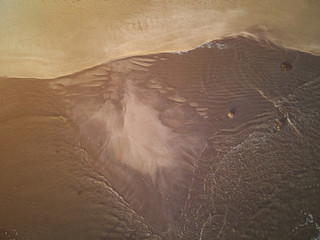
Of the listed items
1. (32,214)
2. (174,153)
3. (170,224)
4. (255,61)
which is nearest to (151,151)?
(174,153)

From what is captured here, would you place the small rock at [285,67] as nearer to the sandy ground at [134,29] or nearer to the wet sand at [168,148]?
the wet sand at [168,148]

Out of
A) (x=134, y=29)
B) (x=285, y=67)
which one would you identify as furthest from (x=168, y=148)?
(x=285, y=67)

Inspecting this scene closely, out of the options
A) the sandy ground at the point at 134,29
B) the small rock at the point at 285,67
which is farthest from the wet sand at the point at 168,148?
the sandy ground at the point at 134,29

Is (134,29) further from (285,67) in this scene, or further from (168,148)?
(285,67)

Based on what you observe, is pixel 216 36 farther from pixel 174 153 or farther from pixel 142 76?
pixel 174 153

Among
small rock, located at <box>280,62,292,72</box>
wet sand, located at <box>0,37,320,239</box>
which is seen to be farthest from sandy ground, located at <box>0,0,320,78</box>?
small rock, located at <box>280,62,292,72</box>
